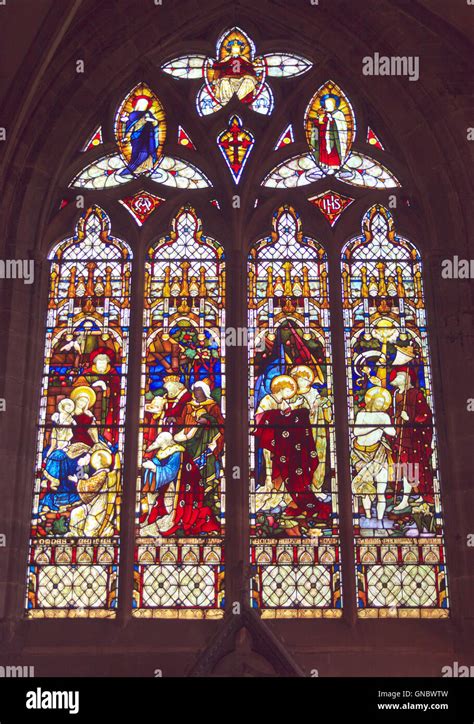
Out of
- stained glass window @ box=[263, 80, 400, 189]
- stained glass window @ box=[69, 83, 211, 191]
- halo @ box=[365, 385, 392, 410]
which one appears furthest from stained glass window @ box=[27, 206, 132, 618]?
halo @ box=[365, 385, 392, 410]

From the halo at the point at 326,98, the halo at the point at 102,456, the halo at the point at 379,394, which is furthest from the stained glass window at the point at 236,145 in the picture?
the halo at the point at 102,456

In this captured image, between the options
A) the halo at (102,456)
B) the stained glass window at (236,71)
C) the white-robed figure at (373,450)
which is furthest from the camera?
the stained glass window at (236,71)

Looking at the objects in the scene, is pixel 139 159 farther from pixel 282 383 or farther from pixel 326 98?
pixel 282 383

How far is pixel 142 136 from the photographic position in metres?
12.8

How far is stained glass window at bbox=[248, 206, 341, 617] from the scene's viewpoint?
10.6 metres

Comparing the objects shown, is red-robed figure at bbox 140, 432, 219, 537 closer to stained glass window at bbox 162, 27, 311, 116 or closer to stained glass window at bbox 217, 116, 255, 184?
stained glass window at bbox 217, 116, 255, 184

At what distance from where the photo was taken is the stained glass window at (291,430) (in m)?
10.6

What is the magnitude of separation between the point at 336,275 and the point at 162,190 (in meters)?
2.09

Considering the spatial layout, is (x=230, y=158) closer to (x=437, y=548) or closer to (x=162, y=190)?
(x=162, y=190)

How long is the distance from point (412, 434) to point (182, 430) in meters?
2.21

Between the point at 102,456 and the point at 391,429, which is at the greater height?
the point at 391,429

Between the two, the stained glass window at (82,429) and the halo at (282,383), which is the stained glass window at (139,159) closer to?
the stained glass window at (82,429)

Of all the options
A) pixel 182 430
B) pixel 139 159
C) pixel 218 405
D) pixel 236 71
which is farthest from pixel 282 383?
pixel 236 71

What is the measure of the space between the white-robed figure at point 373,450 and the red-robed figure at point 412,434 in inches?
3.8
